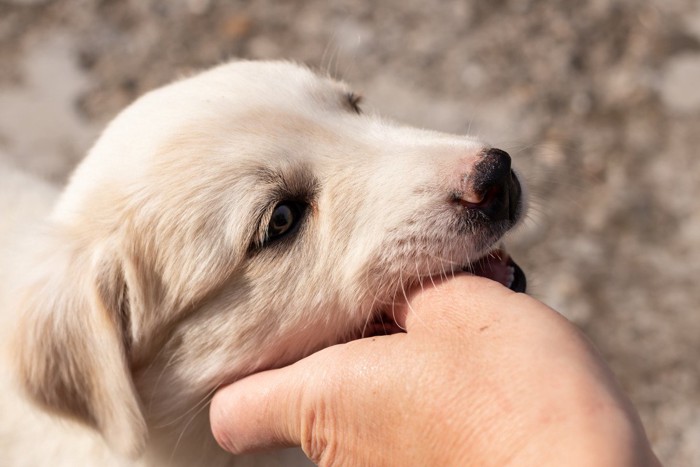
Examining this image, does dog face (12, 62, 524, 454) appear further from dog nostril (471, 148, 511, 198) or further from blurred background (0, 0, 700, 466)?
blurred background (0, 0, 700, 466)

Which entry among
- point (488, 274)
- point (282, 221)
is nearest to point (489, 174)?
point (488, 274)

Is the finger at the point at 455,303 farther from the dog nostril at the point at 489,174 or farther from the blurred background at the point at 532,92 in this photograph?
the blurred background at the point at 532,92

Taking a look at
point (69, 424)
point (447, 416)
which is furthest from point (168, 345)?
point (447, 416)

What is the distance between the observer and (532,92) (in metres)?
4.52

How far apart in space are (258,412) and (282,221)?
526 mm

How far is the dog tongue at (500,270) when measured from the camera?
2176 mm

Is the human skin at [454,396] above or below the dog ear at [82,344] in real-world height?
above

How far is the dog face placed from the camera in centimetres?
209

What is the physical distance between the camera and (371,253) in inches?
82.8

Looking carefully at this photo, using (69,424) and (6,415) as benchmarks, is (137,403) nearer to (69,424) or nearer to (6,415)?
(69,424)

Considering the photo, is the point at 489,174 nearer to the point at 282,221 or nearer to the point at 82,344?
the point at 282,221

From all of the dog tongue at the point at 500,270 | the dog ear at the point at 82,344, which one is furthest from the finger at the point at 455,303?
the dog ear at the point at 82,344

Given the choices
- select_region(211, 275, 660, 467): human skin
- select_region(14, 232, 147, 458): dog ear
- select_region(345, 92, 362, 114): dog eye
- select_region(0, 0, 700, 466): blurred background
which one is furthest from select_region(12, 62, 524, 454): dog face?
select_region(0, 0, 700, 466): blurred background

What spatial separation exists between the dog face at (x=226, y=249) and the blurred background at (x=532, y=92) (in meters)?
1.67
